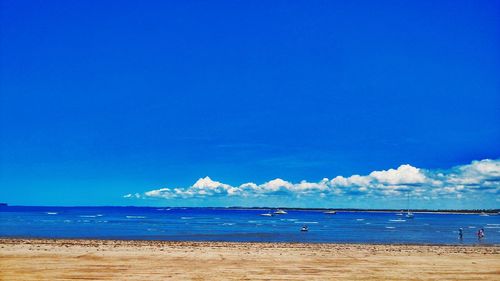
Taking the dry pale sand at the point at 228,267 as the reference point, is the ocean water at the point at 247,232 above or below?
below

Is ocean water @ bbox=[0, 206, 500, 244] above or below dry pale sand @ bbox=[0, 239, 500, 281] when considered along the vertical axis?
below

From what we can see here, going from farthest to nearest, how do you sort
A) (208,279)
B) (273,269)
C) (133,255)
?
(133,255)
(273,269)
(208,279)

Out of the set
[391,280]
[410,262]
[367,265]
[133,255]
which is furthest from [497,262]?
[133,255]

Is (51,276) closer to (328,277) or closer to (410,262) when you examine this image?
(328,277)

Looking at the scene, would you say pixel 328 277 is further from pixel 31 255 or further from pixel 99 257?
pixel 31 255

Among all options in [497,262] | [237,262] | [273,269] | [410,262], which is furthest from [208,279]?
[497,262]

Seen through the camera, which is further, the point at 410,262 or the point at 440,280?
the point at 410,262

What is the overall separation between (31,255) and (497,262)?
901 inches

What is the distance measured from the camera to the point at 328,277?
1819 centimetres

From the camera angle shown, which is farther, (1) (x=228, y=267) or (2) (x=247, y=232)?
(2) (x=247, y=232)

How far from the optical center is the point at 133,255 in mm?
25047

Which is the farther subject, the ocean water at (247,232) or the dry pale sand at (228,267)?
the ocean water at (247,232)

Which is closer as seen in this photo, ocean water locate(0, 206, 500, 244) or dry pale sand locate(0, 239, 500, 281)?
dry pale sand locate(0, 239, 500, 281)

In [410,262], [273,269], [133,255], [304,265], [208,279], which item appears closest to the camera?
[208,279]
